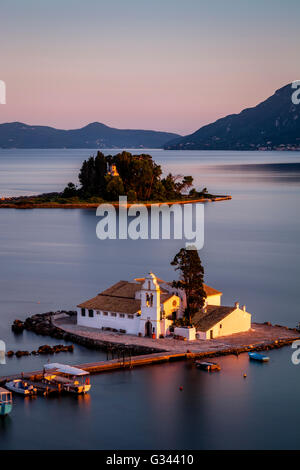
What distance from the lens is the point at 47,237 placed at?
82.4 meters

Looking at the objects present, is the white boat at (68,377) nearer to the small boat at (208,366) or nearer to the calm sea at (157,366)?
the calm sea at (157,366)

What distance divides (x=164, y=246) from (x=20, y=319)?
109 ft

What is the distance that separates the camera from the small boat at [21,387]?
3044cm

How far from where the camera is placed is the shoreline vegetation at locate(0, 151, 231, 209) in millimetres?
108688

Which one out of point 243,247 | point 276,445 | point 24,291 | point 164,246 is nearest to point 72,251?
point 164,246

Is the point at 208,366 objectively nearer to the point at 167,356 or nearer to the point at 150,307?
→ the point at 167,356

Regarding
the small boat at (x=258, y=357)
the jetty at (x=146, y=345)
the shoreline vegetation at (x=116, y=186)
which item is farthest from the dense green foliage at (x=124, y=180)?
the small boat at (x=258, y=357)

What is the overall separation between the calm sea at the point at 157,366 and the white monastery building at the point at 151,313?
2.29 m

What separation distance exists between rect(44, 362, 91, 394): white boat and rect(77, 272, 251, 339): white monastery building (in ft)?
16.3

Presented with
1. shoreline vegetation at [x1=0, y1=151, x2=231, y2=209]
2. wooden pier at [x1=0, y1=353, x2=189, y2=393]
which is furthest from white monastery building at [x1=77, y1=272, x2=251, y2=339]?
shoreline vegetation at [x1=0, y1=151, x2=231, y2=209]

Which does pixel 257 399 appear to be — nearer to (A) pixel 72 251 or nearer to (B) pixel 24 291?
(B) pixel 24 291

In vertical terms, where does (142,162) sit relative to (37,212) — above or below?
above

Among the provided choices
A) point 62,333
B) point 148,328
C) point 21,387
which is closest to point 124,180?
point 62,333

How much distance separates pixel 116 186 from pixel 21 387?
78289mm
